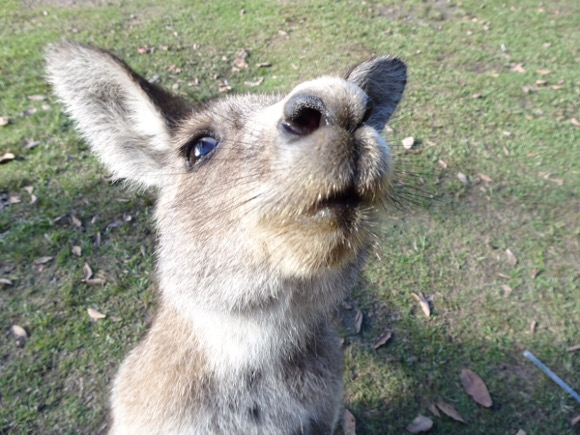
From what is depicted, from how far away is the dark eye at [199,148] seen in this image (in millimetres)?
2160

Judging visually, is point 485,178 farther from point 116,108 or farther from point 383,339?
point 116,108

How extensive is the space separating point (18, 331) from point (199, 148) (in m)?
2.79

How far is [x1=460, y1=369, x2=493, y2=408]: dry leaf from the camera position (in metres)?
3.49

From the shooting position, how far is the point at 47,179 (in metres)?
4.95

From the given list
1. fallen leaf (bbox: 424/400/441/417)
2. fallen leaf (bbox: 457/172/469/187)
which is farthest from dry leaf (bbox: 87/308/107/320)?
fallen leaf (bbox: 457/172/469/187)

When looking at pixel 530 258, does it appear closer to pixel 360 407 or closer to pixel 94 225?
pixel 360 407

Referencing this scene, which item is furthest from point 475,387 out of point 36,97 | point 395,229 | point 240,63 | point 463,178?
point 36,97

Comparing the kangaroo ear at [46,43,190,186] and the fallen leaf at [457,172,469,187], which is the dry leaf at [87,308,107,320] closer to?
the kangaroo ear at [46,43,190,186]

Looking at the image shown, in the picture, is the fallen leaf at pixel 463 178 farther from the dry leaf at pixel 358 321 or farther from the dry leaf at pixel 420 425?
the dry leaf at pixel 420 425

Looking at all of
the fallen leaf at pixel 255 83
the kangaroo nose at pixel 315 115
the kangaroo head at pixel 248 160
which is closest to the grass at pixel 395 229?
the fallen leaf at pixel 255 83

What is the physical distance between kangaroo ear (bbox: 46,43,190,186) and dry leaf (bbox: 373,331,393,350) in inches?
96.8

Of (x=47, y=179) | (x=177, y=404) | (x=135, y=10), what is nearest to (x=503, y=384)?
(x=177, y=404)

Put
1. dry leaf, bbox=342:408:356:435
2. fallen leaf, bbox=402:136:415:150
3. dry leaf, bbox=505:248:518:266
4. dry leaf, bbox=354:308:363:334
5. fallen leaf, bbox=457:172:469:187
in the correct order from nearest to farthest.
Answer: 1. dry leaf, bbox=342:408:356:435
2. dry leaf, bbox=354:308:363:334
3. dry leaf, bbox=505:248:518:266
4. fallen leaf, bbox=457:172:469:187
5. fallen leaf, bbox=402:136:415:150

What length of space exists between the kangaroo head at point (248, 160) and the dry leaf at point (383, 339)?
220 centimetres
